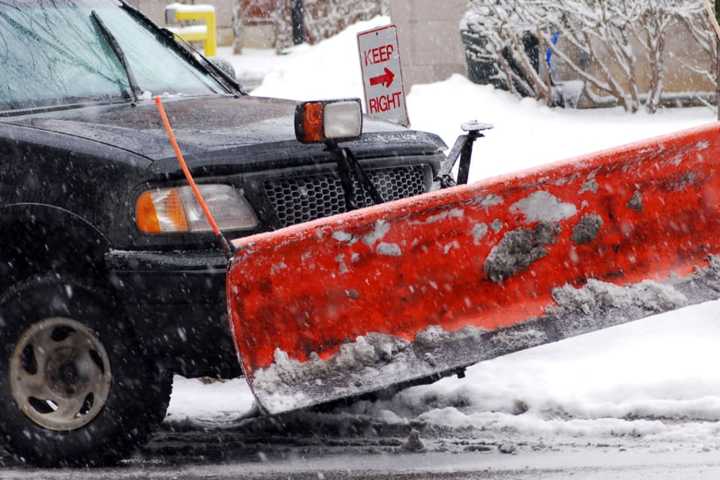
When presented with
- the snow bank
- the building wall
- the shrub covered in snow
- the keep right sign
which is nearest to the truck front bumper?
the keep right sign

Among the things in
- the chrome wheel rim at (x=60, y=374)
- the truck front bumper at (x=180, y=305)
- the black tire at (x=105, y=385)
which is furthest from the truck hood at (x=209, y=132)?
the chrome wheel rim at (x=60, y=374)

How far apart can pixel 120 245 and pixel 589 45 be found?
391 inches

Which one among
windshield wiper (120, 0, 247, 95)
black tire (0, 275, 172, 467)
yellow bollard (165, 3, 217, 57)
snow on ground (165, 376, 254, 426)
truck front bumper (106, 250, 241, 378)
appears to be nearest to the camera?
truck front bumper (106, 250, 241, 378)

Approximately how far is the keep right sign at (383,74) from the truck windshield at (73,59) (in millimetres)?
3510

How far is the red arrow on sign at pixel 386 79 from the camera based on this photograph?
1017 cm

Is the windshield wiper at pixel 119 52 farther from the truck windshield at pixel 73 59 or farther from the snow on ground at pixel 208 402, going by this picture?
the snow on ground at pixel 208 402

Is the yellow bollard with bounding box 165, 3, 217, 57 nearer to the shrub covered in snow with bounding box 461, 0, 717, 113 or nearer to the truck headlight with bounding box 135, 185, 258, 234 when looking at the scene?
the shrub covered in snow with bounding box 461, 0, 717, 113

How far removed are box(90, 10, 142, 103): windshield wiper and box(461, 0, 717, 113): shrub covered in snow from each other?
26.8 ft

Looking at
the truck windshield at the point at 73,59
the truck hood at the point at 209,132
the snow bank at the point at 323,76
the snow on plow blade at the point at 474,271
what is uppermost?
the truck windshield at the point at 73,59

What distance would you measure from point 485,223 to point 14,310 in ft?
5.76

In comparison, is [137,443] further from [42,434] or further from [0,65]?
[0,65]

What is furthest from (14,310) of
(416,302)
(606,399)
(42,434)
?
(606,399)

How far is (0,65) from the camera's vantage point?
5.89 m

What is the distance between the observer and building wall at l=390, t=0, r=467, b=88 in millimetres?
16016
